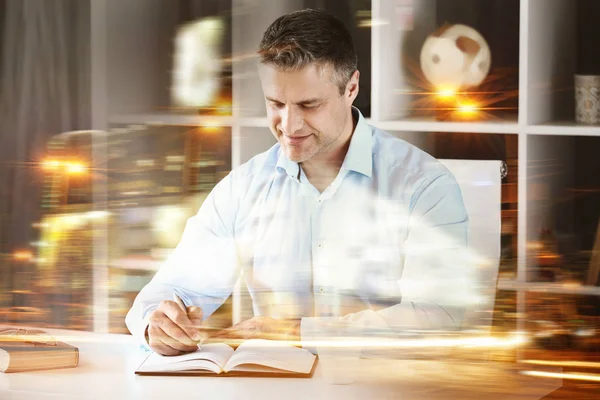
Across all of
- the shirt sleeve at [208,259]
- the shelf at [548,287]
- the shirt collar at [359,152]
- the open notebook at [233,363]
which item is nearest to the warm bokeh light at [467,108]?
the shirt collar at [359,152]

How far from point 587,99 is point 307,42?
13.5 inches

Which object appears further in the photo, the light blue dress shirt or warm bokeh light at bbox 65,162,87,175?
warm bokeh light at bbox 65,162,87,175

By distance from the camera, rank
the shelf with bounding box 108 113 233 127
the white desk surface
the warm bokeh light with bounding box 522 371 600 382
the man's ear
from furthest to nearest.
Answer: the shelf with bounding box 108 113 233 127 → the man's ear → the warm bokeh light with bounding box 522 371 600 382 → the white desk surface

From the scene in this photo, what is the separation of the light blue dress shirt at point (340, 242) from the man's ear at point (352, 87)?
0.02 meters

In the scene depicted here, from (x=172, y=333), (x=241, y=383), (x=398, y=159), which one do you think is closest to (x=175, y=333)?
(x=172, y=333)

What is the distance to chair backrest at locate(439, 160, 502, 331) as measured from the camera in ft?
3.60

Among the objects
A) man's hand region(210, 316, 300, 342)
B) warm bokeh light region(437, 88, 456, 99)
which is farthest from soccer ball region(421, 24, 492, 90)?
man's hand region(210, 316, 300, 342)

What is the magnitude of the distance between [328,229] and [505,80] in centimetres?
31

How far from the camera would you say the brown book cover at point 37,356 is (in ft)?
2.66

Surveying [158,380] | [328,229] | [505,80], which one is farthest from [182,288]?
[505,80]

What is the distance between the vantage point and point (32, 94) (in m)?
1.24

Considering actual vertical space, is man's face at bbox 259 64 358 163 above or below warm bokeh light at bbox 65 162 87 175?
above

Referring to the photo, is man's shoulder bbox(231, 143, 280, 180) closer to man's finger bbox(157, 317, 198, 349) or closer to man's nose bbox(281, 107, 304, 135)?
man's nose bbox(281, 107, 304, 135)

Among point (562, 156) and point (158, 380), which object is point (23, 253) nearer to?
point (158, 380)
